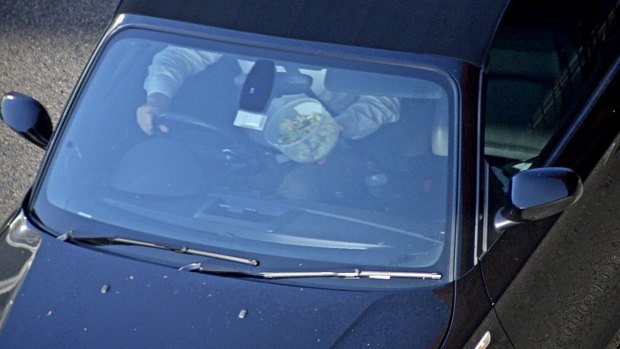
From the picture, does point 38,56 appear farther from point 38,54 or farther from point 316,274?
point 316,274

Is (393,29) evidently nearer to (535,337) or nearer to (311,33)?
(311,33)

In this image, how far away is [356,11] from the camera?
133 inches

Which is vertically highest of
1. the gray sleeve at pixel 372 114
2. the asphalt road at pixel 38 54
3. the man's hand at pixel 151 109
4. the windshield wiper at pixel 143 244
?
the gray sleeve at pixel 372 114

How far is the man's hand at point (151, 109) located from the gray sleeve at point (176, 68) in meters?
0.02

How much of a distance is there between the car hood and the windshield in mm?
119

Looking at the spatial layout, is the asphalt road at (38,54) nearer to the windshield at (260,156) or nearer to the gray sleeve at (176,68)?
the windshield at (260,156)

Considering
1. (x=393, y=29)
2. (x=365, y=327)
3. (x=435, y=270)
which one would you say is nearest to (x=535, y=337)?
(x=435, y=270)

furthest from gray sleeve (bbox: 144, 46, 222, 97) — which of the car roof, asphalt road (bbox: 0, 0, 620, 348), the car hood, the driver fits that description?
asphalt road (bbox: 0, 0, 620, 348)

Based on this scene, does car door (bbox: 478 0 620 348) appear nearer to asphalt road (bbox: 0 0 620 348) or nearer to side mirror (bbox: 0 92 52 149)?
asphalt road (bbox: 0 0 620 348)

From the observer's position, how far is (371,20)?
3359 mm

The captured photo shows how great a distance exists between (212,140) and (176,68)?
0.97 feet

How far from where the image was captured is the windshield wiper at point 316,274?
300cm

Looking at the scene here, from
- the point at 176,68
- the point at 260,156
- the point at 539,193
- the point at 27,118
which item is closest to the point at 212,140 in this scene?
the point at 260,156

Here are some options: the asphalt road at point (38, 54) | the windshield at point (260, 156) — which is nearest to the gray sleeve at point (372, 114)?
the windshield at point (260, 156)
